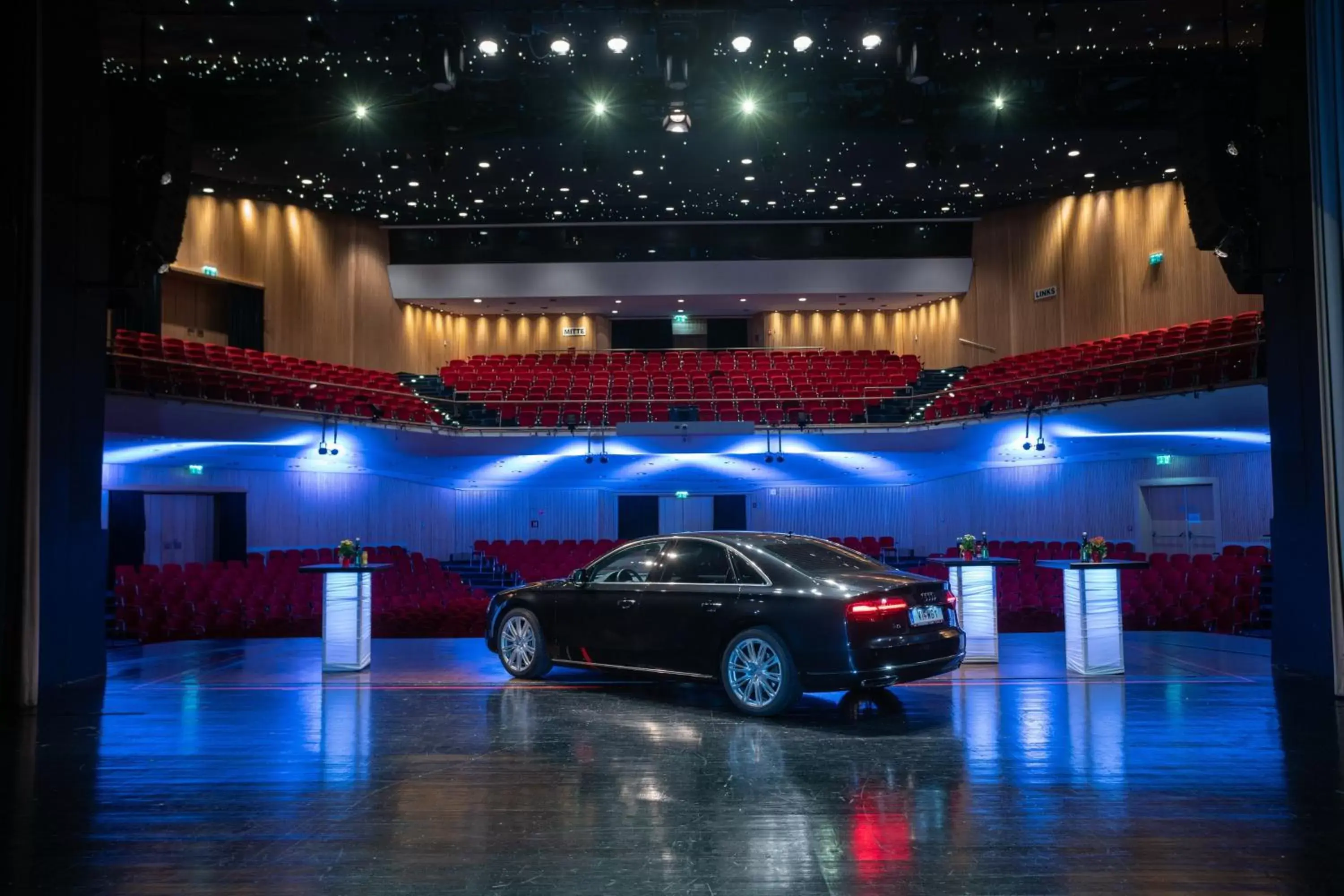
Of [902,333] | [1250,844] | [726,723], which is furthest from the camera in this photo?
[902,333]

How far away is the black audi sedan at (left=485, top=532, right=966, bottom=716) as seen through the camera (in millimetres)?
6402

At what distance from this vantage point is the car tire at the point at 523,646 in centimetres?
823

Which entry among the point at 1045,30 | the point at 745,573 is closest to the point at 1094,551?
the point at 745,573

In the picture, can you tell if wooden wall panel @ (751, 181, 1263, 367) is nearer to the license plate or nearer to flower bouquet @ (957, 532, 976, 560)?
flower bouquet @ (957, 532, 976, 560)

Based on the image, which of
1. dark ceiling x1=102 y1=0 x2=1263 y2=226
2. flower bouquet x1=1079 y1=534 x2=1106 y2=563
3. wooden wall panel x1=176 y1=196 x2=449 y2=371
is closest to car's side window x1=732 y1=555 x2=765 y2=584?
flower bouquet x1=1079 y1=534 x2=1106 y2=563

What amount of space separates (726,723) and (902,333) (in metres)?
24.1

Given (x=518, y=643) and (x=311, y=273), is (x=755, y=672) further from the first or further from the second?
(x=311, y=273)

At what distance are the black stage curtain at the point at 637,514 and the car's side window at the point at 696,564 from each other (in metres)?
16.7

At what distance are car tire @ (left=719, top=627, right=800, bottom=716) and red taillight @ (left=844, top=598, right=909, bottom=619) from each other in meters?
0.58

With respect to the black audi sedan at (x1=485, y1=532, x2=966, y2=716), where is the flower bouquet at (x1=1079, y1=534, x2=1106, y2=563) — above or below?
above

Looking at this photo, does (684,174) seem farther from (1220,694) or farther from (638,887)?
(638,887)

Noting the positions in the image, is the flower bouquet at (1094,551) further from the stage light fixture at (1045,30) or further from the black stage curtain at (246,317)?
the black stage curtain at (246,317)

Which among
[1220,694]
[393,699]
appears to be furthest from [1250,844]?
[393,699]

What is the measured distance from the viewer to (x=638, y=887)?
3.62 metres
